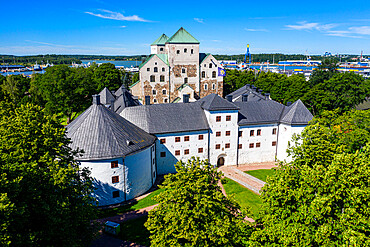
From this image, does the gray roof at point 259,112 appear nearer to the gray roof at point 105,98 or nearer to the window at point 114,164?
the window at point 114,164

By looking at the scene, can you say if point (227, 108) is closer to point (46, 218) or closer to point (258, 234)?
point (258, 234)

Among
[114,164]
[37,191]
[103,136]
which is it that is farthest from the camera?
[103,136]

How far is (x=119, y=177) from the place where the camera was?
3116cm

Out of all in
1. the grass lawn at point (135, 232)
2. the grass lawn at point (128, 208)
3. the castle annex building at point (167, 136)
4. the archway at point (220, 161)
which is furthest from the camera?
the archway at point (220, 161)

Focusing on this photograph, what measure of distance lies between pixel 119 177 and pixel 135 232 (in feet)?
23.6

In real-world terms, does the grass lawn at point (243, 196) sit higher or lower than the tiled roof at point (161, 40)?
lower

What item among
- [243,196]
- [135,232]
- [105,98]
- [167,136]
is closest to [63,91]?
[105,98]

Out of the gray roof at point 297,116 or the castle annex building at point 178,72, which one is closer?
the gray roof at point 297,116

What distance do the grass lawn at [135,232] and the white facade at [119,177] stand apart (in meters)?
4.54

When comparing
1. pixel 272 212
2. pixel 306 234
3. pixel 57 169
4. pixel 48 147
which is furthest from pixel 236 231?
pixel 48 147

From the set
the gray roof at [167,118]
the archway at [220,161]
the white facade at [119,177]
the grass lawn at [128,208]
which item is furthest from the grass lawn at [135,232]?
the archway at [220,161]

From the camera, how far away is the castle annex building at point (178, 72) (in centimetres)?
7269

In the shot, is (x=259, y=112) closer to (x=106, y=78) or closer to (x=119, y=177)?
(x=119, y=177)

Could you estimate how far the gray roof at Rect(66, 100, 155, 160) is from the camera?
30266mm
